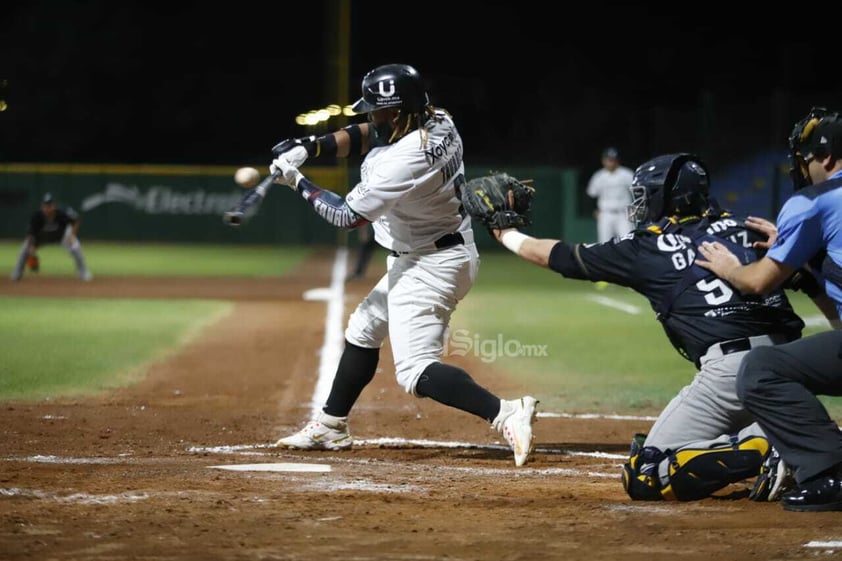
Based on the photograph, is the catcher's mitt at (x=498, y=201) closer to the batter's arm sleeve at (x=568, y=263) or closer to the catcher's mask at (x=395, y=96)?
the batter's arm sleeve at (x=568, y=263)

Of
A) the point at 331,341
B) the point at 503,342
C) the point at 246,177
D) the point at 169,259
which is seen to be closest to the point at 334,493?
the point at 246,177

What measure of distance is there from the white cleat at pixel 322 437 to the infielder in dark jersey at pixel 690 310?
178 centimetres

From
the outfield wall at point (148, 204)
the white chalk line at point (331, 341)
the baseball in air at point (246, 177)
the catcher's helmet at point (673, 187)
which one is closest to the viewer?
the catcher's helmet at point (673, 187)

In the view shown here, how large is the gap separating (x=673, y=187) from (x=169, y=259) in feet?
76.3

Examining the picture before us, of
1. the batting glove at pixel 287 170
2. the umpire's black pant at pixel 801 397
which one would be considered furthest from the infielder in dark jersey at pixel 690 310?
the batting glove at pixel 287 170

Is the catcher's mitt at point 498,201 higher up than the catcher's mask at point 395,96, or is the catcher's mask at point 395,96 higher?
the catcher's mask at point 395,96

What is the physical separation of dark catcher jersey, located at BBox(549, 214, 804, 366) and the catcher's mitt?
0.29 m

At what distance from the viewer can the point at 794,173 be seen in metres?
5.47

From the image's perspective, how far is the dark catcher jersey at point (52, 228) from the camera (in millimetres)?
20969

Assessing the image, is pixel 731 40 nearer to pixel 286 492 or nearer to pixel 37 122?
pixel 37 122

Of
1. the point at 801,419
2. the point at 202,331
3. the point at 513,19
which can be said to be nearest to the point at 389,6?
the point at 513,19

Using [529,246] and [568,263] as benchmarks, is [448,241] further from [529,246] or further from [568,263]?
[568,263]

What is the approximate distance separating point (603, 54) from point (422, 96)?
34932 mm

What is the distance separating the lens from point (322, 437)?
6879 millimetres
